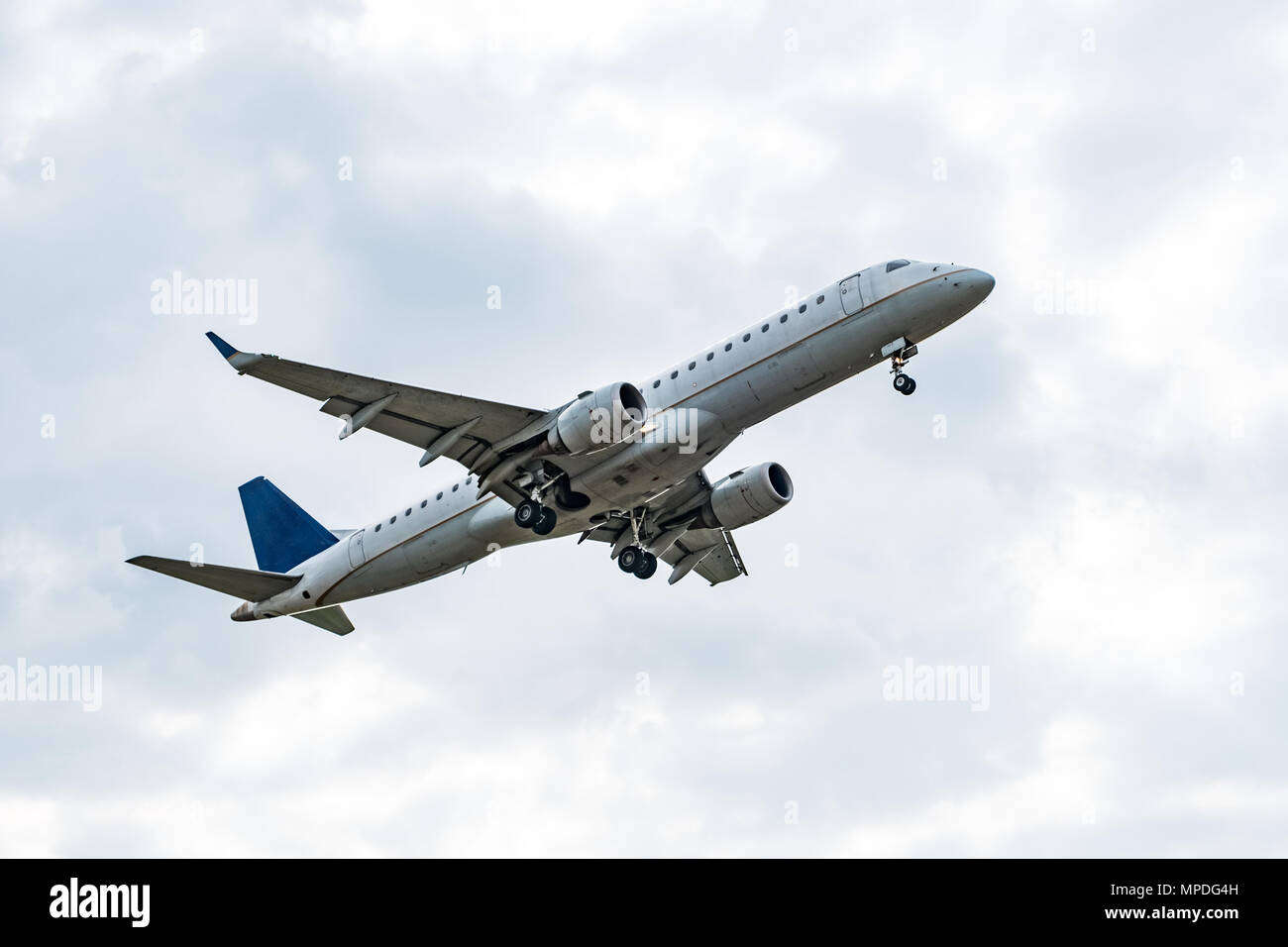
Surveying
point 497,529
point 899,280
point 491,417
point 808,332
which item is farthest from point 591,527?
point 899,280

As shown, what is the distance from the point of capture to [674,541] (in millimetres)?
43969

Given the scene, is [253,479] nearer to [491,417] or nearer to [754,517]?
[491,417]

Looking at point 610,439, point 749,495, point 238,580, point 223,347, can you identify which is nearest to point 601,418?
point 610,439

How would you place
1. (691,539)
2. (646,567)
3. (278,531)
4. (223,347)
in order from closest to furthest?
(223,347) < (646,567) < (691,539) < (278,531)

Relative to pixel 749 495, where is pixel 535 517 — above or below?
below

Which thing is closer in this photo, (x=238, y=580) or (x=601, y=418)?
(x=601, y=418)

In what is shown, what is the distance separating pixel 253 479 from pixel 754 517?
59.4 ft

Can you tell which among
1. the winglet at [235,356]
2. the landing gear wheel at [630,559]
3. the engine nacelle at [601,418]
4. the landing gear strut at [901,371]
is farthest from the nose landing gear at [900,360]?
the winglet at [235,356]

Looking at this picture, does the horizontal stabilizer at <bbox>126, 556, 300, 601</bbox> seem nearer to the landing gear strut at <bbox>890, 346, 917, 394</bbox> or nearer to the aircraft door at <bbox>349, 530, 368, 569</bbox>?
the aircraft door at <bbox>349, 530, 368, 569</bbox>

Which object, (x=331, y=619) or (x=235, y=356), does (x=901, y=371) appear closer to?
(x=235, y=356)

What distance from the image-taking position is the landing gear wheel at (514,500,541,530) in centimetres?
3722

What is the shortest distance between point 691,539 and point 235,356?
17615mm

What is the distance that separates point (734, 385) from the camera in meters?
35.5

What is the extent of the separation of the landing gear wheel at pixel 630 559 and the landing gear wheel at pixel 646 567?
0.07m
